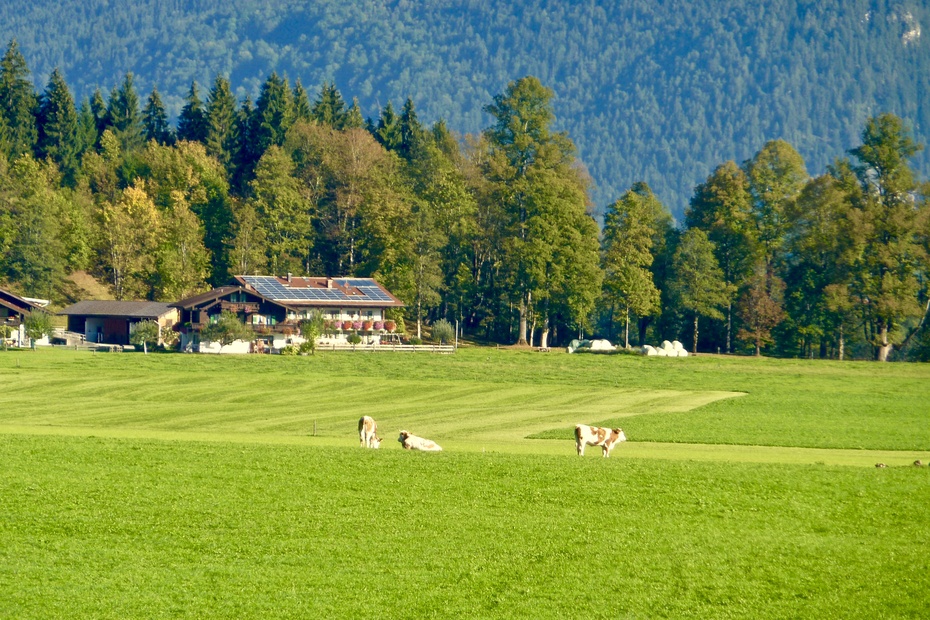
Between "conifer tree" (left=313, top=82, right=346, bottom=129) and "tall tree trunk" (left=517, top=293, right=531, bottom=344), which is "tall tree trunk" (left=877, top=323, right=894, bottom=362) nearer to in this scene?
"tall tree trunk" (left=517, top=293, right=531, bottom=344)

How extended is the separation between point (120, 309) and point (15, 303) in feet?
26.1

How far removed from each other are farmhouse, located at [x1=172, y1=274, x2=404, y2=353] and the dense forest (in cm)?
405

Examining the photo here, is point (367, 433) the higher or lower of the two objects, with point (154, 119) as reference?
lower

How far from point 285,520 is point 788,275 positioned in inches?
3489

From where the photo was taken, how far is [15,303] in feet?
308

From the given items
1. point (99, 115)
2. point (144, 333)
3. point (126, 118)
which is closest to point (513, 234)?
point (144, 333)

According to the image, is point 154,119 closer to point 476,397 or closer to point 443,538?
point 476,397

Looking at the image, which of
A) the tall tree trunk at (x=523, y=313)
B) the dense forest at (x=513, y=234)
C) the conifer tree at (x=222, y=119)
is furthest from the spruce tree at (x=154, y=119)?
the tall tree trunk at (x=523, y=313)

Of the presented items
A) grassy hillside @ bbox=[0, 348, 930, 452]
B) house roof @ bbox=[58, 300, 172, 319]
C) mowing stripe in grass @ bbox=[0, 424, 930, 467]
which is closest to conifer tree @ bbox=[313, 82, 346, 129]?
house roof @ bbox=[58, 300, 172, 319]

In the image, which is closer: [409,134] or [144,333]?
[144,333]

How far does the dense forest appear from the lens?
95125 mm

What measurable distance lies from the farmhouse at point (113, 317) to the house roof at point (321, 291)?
7.19 m

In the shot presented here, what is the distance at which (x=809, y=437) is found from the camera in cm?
3753

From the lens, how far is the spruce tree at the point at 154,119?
134 meters
